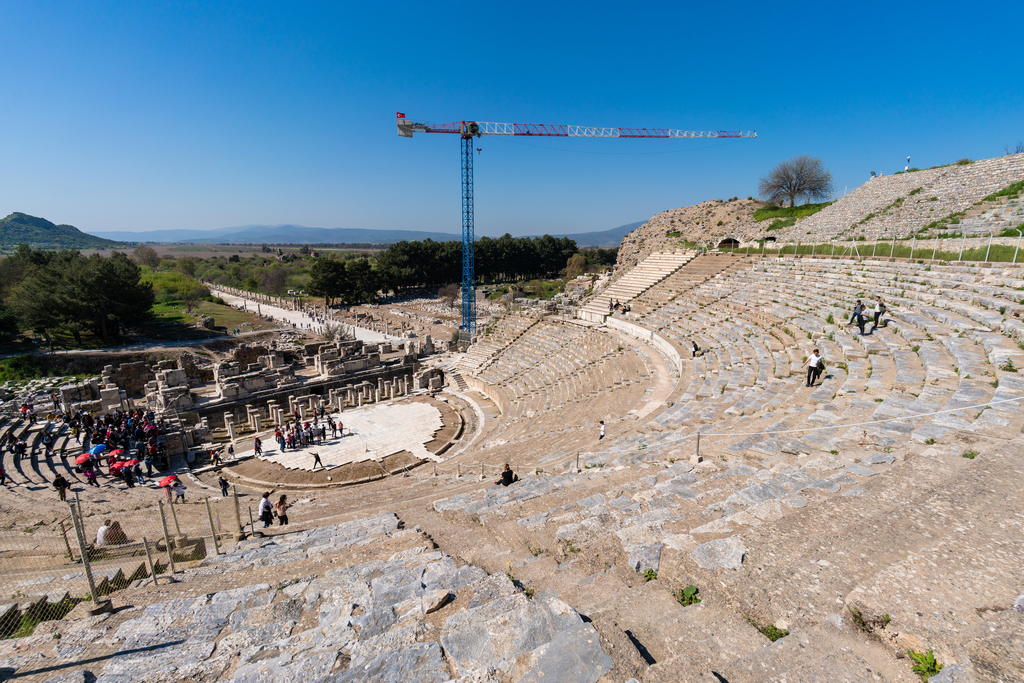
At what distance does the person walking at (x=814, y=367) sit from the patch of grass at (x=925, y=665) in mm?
8925

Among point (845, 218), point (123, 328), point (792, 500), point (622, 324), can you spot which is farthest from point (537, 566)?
point (123, 328)

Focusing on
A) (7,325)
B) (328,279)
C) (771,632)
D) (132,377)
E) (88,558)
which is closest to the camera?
(771,632)

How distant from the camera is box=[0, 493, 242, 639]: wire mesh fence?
4.89 m

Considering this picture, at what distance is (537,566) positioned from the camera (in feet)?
15.2

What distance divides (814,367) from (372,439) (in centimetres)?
1657

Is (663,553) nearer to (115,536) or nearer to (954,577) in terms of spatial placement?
(954,577)

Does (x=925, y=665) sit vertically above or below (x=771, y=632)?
above

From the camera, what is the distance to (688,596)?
3764mm

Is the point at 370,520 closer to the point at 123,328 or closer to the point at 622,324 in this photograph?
the point at 622,324

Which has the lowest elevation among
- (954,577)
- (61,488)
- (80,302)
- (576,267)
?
(61,488)

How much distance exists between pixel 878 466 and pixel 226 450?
2136 centimetres

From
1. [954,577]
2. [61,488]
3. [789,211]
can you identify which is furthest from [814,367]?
[789,211]

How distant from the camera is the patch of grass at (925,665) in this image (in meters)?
2.68

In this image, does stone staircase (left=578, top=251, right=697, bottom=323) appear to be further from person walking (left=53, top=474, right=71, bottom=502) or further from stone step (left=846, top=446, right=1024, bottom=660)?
person walking (left=53, top=474, right=71, bottom=502)
